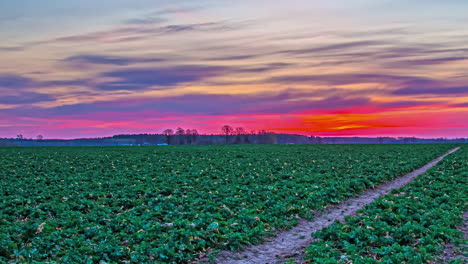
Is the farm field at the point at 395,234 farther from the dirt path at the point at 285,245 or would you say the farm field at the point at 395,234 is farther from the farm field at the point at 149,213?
the farm field at the point at 149,213

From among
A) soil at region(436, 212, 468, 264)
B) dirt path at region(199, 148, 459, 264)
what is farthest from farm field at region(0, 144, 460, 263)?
soil at region(436, 212, 468, 264)

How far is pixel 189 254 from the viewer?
40.8 ft

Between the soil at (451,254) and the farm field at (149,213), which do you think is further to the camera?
the farm field at (149,213)

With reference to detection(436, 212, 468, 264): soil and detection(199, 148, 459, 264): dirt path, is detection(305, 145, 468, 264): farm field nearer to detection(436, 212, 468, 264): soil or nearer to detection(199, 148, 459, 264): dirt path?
detection(436, 212, 468, 264): soil

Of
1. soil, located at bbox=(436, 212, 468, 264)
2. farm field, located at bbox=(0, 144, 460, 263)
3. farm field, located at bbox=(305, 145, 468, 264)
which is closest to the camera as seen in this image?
farm field, located at bbox=(305, 145, 468, 264)

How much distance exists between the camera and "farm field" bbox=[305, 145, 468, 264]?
12.0m

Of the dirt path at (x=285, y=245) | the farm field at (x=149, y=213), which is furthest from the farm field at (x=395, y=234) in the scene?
the farm field at (x=149, y=213)

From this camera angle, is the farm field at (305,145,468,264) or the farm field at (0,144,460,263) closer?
the farm field at (305,145,468,264)

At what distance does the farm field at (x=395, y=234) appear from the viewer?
39.3ft

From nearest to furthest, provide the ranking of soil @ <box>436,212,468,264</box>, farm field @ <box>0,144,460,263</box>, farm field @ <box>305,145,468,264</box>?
farm field @ <box>305,145,468,264</box> → soil @ <box>436,212,468,264</box> → farm field @ <box>0,144,460,263</box>

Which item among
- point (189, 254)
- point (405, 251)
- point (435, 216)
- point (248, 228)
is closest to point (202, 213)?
point (248, 228)

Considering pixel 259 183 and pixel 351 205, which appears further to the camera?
pixel 259 183

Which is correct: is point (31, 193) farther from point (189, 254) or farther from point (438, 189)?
point (438, 189)

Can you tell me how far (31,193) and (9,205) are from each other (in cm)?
329
